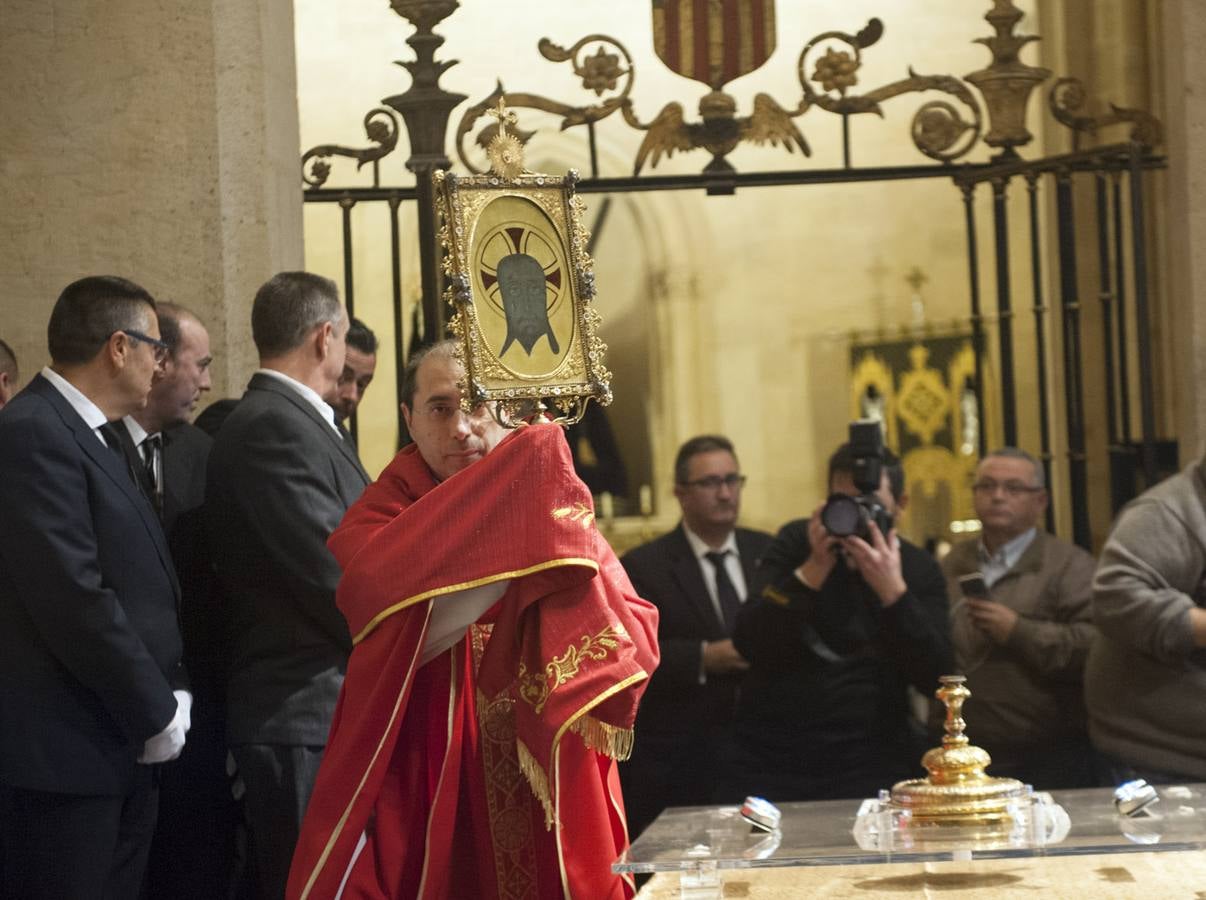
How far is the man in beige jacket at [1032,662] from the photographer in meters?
5.61

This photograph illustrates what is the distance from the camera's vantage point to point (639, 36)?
42.7 feet

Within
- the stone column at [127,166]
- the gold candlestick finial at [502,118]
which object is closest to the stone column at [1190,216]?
the stone column at [127,166]

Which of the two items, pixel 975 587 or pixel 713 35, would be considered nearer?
pixel 975 587

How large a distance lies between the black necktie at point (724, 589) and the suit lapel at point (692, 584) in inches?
2.9

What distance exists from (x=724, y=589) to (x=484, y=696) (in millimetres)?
2606

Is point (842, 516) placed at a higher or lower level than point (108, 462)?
lower

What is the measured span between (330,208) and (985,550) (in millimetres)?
Result: 6855

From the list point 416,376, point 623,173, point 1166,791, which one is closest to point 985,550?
point 1166,791

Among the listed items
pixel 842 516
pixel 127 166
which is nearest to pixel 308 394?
pixel 127 166

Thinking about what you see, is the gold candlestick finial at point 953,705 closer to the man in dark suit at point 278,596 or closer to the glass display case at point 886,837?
the glass display case at point 886,837

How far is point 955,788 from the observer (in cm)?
342

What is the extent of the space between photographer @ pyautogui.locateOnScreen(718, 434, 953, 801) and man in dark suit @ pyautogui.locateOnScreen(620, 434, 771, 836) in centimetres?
14

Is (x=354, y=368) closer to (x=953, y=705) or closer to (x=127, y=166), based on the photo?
(x=127, y=166)

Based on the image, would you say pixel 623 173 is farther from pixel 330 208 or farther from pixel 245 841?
pixel 245 841
